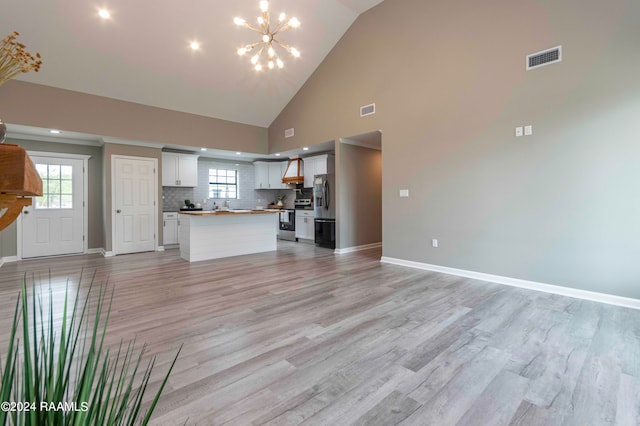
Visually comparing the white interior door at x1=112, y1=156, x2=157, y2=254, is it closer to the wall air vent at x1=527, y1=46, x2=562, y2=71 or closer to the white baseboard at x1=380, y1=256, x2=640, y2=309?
the white baseboard at x1=380, y1=256, x2=640, y2=309

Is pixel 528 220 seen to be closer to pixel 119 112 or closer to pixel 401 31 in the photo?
pixel 401 31

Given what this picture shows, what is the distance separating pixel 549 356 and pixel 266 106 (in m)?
7.08

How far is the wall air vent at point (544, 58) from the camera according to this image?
3.79m

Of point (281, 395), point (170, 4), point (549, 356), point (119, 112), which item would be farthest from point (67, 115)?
point (549, 356)

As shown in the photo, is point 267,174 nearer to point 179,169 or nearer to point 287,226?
point 287,226

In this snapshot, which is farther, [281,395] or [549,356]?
[549,356]

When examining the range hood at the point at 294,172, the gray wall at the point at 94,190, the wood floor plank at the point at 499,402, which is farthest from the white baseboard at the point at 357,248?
the gray wall at the point at 94,190

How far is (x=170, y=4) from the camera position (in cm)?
476

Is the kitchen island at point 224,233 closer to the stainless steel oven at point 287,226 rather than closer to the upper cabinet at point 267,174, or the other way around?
the stainless steel oven at point 287,226

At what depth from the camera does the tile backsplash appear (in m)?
8.12

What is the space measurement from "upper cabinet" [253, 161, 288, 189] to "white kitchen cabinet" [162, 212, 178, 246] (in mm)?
2631

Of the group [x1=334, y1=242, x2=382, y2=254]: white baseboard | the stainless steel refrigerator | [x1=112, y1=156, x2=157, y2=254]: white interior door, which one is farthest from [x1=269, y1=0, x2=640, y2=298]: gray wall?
[x1=112, y1=156, x2=157, y2=254]: white interior door

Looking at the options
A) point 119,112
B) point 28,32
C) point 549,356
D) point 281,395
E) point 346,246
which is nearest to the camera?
point 281,395

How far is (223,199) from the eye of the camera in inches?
359
